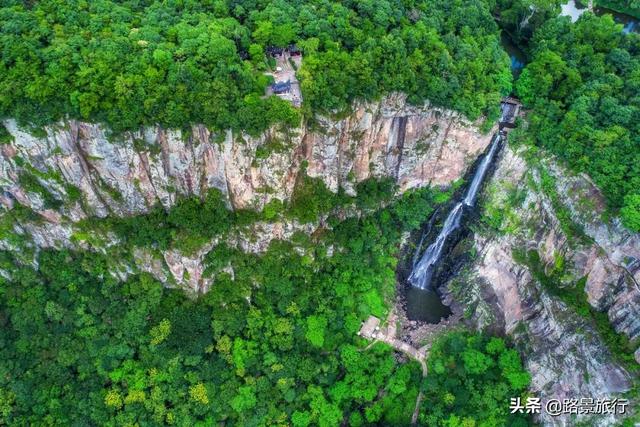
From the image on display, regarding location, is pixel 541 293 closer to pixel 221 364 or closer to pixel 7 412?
pixel 221 364

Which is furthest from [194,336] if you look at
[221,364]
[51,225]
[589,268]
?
[589,268]

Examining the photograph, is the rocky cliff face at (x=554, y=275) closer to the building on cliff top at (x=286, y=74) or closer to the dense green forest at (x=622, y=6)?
the dense green forest at (x=622, y=6)

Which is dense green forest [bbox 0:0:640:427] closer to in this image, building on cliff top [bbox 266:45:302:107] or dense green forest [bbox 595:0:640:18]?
dense green forest [bbox 595:0:640:18]

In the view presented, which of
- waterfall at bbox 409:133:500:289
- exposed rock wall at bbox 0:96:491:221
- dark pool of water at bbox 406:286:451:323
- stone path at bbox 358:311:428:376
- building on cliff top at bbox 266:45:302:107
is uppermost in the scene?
building on cliff top at bbox 266:45:302:107

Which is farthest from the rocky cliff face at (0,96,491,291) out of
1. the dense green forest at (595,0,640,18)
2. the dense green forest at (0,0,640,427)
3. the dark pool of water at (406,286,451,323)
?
the dense green forest at (595,0,640,18)

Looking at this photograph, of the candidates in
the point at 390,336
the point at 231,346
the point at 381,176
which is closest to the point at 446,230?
the point at 381,176

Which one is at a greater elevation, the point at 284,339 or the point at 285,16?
the point at 285,16
